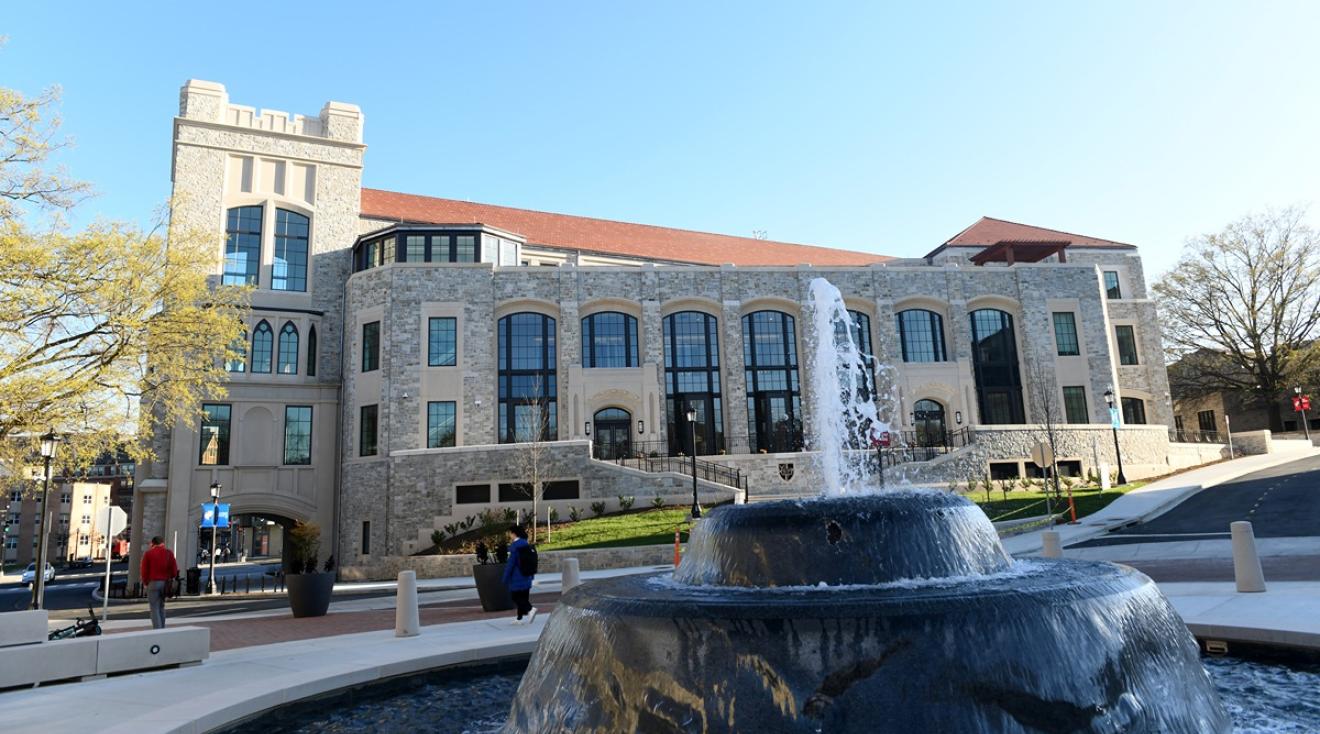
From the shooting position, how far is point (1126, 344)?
46.2 meters

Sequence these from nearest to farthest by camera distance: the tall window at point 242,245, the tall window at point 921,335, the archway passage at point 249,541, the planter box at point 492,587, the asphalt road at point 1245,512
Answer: the planter box at point 492,587, the asphalt road at point 1245,512, the tall window at point 242,245, the tall window at point 921,335, the archway passage at point 249,541

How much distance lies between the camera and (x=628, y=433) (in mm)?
37500

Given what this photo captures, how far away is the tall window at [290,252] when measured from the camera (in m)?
37.3

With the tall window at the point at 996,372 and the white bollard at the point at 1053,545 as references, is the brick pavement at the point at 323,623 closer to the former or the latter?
the white bollard at the point at 1053,545

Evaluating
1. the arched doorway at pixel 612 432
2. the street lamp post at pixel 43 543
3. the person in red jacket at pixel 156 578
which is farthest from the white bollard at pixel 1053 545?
the arched doorway at pixel 612 432

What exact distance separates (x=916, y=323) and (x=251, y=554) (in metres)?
108

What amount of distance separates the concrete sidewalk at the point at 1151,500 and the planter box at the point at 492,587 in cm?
1171

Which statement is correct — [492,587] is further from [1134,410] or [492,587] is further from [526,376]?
[1134,410]

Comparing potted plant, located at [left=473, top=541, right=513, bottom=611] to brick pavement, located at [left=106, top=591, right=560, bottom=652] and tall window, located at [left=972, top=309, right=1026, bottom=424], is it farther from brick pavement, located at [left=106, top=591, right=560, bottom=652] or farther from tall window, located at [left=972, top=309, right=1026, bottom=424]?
tall window, located at [left=972, top=309, right=1026, bottom=424]

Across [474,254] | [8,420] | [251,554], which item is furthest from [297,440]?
[251,554]

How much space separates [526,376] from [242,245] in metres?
15.5

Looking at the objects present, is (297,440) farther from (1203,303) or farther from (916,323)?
(1203,303)

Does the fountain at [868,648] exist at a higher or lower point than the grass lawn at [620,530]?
higher

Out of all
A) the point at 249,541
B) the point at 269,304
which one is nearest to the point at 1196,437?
the point at 269,304
